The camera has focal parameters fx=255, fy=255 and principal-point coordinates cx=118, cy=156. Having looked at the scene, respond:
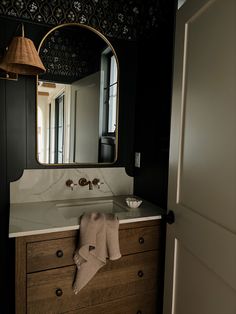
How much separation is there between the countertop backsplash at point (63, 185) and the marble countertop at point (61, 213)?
5cm

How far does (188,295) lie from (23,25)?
72.3 inches

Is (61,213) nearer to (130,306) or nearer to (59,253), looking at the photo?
(59,253)

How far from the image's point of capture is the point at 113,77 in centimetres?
196

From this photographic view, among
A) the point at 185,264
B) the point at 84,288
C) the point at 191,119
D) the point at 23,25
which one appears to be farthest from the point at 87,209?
the point at 23,25

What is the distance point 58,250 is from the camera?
134cm

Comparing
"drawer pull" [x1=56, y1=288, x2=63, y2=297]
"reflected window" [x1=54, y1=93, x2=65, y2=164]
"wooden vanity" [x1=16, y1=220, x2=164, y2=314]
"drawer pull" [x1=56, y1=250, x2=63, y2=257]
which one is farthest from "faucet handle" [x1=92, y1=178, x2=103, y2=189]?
"drawer pull" [x1=56, y1=288, x2=63, y2=297]

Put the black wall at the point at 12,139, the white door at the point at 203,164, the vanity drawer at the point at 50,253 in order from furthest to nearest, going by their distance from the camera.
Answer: the black wall at the point at 12,139 < the vanity drawer at the point at 50,253 < the white door at the point at 203,164

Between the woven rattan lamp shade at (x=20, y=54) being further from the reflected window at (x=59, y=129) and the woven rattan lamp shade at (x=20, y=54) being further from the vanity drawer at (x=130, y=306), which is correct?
the vanity drawer at (x=130, y=306)

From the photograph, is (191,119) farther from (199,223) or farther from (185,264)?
(185,264)

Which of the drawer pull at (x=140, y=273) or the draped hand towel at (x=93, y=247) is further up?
the draped hand towel at (x=93, y=247)

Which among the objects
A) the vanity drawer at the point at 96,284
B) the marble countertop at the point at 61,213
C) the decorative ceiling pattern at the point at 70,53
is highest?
the decorative ceiling pattern at the point at 70,53

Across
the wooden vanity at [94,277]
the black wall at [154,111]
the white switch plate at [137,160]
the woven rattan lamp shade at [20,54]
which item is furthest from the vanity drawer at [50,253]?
the woven rattan lamp shade at [20,54]

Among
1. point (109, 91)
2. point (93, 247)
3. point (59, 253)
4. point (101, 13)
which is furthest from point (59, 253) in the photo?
point (101, 13)

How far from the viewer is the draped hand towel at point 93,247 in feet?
4.35
